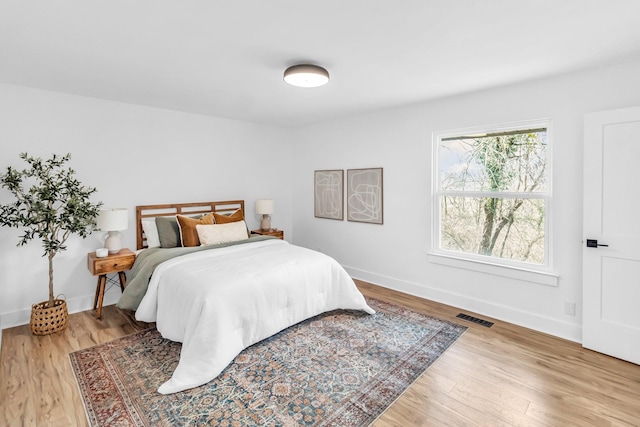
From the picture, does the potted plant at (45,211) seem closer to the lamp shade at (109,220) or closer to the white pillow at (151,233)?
the lamp shade at (109,220)

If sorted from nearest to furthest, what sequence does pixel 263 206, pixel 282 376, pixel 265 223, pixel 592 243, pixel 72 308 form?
pixel 282 376, pixel 592 243, pixel 72 308, pixel 263 206, pixel 265 223

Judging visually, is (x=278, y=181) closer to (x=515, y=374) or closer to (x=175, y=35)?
(x=175, y=35)

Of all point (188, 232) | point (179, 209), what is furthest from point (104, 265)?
point (179, 209)

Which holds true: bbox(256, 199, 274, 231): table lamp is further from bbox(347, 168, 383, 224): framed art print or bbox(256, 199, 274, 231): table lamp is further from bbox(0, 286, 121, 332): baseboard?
bbox(0, 286, 121, 332): baseboard

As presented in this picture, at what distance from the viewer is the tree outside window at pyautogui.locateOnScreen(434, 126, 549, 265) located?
315cm

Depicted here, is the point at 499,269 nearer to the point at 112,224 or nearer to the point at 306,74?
the point at 306,74

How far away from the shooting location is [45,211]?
2896mm

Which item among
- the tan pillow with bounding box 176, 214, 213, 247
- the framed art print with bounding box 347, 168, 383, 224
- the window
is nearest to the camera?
the window

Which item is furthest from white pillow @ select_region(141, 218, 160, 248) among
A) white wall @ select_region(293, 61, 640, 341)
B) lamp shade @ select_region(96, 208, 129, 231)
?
white wall @ select_region(293, 61, 640, 341)

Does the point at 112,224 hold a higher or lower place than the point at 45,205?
lower

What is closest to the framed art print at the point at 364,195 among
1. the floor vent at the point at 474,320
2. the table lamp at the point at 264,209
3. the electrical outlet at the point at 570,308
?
the table lamp at the point at 264,209

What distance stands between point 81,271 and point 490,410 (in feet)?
13.6

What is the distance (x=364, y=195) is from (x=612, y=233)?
264cm

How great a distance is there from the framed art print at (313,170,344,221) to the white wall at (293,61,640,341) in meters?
0.12
